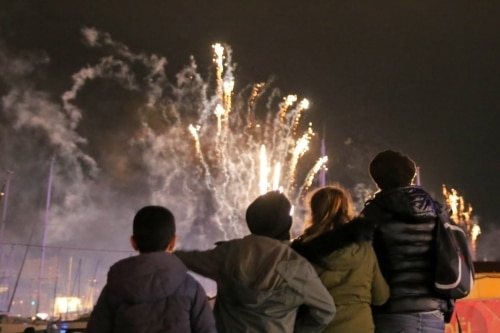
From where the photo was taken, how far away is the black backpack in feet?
11.4

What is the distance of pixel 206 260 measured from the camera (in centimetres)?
354

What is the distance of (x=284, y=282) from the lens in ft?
10.4

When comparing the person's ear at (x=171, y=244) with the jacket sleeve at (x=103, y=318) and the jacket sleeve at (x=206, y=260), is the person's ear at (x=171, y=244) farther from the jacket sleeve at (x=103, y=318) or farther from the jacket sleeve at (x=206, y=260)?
the jacket sleeve at (x=103, y=318)

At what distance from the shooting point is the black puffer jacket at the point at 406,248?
3.52 metres

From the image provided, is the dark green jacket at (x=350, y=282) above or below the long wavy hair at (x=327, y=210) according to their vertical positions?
below

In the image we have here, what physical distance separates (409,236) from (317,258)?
1.94 ft

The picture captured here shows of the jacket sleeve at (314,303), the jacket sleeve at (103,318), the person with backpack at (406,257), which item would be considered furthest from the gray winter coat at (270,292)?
the jacket sleeve at (103,318)

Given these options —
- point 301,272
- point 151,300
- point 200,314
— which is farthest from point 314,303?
point 151,300

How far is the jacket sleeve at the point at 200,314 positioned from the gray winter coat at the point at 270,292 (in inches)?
6.0

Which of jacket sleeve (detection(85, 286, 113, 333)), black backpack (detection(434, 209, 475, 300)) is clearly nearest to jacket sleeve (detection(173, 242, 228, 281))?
jacket sleeve (detection(85, 286, 113, 333))

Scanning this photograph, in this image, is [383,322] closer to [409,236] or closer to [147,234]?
[409,236]

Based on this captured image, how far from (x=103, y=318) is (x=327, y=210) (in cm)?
Answer: 147

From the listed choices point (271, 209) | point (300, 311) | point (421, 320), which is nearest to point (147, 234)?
point (271, 209)

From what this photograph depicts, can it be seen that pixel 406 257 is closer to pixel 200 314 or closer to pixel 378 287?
pixel 378 287
